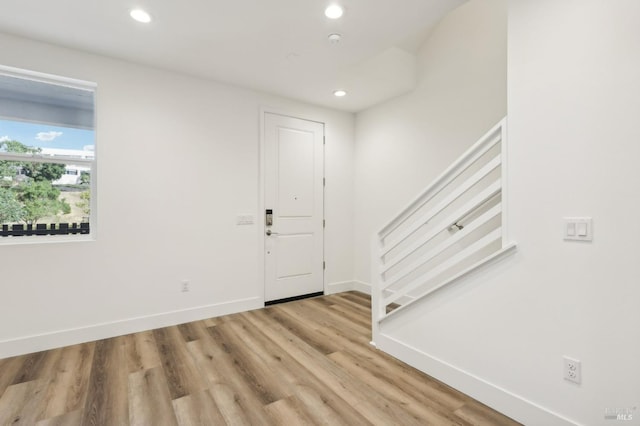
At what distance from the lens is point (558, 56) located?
1.61 metres

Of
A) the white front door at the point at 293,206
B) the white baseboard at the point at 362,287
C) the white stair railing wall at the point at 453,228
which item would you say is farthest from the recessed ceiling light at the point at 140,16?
the white baseboard at the point at 362,287

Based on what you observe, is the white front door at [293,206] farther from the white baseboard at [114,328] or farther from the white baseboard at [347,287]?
the white baseboard at [114,328]

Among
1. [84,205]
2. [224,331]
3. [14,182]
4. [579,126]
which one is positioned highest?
[579,126]

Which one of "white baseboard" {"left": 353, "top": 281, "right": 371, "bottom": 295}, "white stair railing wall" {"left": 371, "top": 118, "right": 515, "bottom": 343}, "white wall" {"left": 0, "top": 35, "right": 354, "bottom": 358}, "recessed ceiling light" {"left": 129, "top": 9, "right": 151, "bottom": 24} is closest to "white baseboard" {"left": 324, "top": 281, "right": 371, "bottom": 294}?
"white baseboard" {"left": 353, "top": 281, "right": 371, "bottom": 295}

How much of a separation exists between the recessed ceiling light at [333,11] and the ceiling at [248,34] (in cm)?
4

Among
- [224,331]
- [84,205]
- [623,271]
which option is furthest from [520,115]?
[84,205]

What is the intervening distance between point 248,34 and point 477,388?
3.11 m

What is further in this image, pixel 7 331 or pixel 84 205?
pixel 84 205

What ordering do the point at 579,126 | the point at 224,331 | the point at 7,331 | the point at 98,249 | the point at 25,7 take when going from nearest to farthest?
1. the point at 579,126
2. the point at 25,7
3. the point at 7,331
4. the point at 98,249
5. the point at 224,331

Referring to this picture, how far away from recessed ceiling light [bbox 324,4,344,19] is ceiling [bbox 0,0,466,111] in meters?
0.04

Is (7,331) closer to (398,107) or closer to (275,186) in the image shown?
(275,186)

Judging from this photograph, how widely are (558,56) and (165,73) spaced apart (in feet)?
10.9

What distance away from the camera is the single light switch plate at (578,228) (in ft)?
4.89

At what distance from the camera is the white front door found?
382cm
